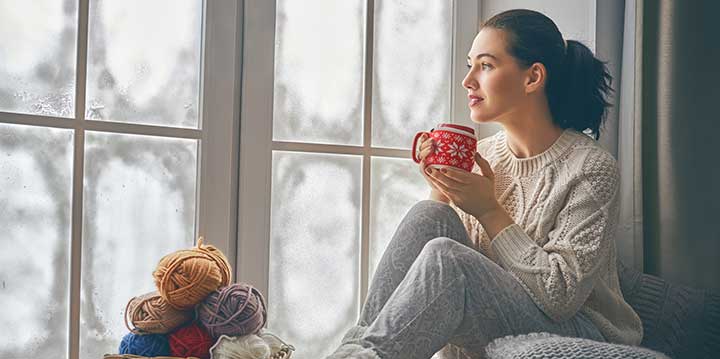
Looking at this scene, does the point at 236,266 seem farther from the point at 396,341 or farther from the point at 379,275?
the point at 396,341

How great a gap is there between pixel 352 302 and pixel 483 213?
1.65 ft

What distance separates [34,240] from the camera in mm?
1484

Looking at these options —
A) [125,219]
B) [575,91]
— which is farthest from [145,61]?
[575,91]

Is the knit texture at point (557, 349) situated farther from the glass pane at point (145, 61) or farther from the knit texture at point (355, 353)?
the glass pane at point (145, 61)

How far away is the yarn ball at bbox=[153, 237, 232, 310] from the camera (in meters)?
1.35

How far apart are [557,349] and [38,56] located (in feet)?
3.66

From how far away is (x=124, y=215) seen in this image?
5.24 ft

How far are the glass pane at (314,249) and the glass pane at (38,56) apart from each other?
50 centimetres

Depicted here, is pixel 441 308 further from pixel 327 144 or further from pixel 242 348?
pixel 327 144

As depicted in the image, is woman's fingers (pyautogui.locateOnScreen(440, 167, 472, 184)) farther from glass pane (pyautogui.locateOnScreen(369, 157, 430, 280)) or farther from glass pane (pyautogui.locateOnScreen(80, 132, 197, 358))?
glass pane (pyautogui.locateOnScreen(80, 132, 197, 358))

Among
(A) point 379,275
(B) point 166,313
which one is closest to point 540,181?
(A) point 379,275

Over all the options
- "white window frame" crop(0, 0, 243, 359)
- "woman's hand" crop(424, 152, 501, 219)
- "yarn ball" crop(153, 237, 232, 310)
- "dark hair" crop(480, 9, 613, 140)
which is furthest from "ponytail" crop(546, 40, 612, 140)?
"yarn ball" crop(153, 237, 232, 310)

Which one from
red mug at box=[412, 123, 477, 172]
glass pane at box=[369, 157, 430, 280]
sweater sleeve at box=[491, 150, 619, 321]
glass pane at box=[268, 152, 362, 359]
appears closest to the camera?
sweater sleeve at box=[491, 150, 619, 321]

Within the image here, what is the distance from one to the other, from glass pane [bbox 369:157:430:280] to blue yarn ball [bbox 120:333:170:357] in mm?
674
